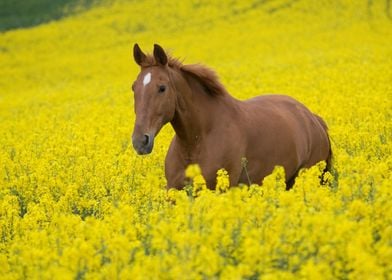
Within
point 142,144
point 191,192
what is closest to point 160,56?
point 142,144

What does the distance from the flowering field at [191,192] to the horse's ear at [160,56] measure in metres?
1.09

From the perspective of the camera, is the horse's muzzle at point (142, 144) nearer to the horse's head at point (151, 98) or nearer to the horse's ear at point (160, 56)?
the horse's head at point (151, 98)

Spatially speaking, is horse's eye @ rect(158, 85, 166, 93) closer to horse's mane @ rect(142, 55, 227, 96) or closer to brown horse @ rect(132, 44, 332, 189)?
brown horse @ rect(132, 44, 332, 189)

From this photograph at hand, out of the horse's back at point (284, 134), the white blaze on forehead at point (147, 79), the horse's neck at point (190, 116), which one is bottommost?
the horse's back at point (284, 134)

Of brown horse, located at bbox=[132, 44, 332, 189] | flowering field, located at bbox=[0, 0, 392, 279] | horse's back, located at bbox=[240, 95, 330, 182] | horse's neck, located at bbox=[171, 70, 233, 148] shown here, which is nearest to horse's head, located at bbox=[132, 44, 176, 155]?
brown horse, located at bbox=[132, 44, 332, 189]

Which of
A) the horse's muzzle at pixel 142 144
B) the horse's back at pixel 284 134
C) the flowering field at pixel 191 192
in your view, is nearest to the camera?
the flowering field at pixel 191 192

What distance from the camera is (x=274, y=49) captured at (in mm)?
32219

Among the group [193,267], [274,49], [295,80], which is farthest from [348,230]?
[274,49]

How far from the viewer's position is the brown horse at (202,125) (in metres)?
6.78

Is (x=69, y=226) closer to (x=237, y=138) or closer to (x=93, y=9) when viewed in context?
(x=237, y=138)

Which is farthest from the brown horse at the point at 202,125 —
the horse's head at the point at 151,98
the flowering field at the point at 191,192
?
the flowering field at the point at 191,192

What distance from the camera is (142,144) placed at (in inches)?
255

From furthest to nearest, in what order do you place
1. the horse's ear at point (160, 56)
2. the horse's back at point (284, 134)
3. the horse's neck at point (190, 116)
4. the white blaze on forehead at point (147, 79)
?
the horse's back at point (284, 134)
the horse's neck at point (190, 116)
the horse's ear at point (160, 56)
the white blaze on forehead at point (147, 79)

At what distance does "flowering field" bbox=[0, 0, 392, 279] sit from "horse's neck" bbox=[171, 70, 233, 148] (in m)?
0.57
